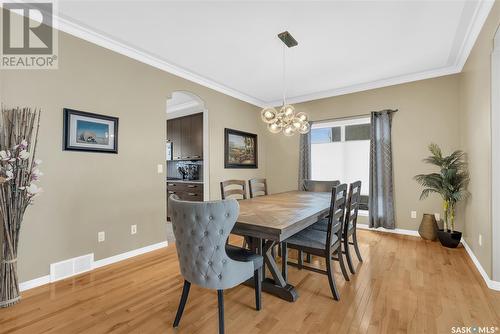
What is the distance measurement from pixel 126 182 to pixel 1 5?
1.98 meters

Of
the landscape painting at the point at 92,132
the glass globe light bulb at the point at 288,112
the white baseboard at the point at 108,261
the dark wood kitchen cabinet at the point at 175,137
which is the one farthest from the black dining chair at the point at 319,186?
the dark wood kitchen cabinet at the point at 175,137

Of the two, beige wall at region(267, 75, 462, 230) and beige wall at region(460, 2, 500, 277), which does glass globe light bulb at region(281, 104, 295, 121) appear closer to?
beige wall at region(460, 2, 500, 277)

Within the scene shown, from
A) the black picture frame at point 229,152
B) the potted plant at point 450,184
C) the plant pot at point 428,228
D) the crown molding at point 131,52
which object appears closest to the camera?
the crown molding at point 131,52

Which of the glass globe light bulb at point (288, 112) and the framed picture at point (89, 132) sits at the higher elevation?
the glass globe light bulb at point (288, 112)

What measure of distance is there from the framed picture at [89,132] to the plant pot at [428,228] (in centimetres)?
455

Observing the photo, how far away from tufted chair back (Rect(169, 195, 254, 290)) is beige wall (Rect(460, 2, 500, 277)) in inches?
99.7

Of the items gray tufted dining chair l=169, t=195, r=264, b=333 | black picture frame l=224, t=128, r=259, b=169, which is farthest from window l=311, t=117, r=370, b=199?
gray tufted dining chair l=169, t=195, r=264, b=333

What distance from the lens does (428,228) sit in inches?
141

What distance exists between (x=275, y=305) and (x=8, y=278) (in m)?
2.25

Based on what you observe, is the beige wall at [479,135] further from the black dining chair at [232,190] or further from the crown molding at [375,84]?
the black dining chair at [232,190]

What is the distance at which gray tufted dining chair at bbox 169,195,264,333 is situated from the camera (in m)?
1.39

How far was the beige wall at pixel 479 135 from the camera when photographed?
7.39 feet

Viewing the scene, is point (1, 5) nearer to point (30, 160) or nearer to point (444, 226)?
point (30, 160)
